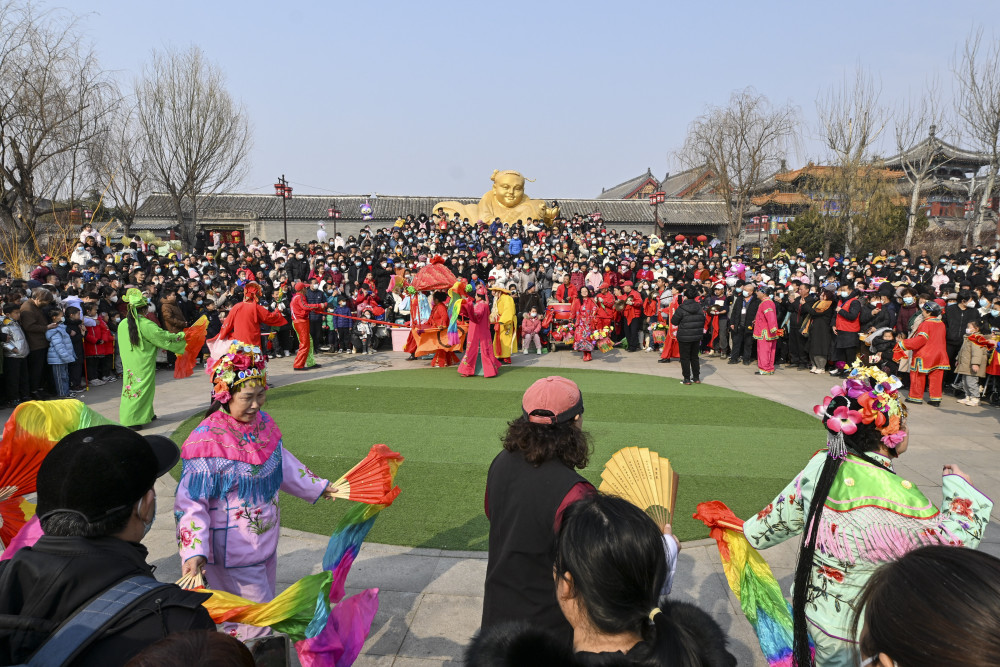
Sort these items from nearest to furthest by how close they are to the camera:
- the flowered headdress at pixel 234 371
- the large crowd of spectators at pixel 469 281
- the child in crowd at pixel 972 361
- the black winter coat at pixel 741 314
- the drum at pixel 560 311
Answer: the flowered headdress at pixel 234 371
the child in crowd at pixel 972 361
the large crowd of spectators at pixel 469 281
the black winter coat at pixel 741 314
the drum at pixel 560 311

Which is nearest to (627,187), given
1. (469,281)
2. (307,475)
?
(469,281)

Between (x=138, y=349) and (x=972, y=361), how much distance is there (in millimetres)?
11302

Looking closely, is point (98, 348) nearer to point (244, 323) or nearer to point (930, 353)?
point (244, 323)

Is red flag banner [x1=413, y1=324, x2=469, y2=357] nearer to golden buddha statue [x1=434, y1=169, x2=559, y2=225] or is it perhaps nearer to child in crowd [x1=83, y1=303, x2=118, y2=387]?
child in crowd [x1=83, y1=303, x2=118, y2=387]

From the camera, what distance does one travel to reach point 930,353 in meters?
9.25

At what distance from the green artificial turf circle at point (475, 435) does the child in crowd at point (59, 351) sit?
2.65 metres

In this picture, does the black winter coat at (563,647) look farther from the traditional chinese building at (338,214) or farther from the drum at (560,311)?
the traditional chinese building at (338,214)

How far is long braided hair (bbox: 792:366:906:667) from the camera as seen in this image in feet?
7.43

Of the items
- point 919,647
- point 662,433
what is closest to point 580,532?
point 919,647

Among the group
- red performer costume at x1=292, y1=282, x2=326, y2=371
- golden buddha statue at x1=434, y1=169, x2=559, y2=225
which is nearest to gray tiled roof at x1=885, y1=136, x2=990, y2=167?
golden buddha statue at x1=434, y1=169, x2=559, y2=225

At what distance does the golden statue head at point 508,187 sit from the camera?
1123 inches

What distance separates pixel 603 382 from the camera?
1097 centimetres

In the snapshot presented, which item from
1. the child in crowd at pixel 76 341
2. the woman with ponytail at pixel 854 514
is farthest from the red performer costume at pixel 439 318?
the woman with ponytail at pixel 854 514

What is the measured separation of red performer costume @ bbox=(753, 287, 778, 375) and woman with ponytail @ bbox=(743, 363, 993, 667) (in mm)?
9808
